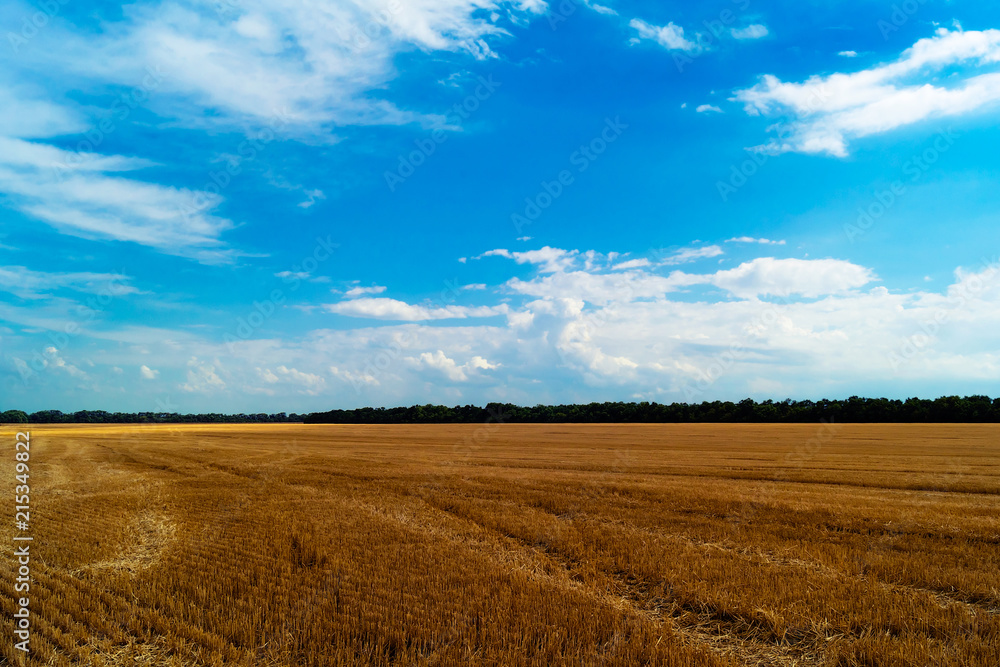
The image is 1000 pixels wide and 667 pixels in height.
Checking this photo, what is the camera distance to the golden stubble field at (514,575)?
744 centimetres

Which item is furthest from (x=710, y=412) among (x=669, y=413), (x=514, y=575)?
(x=514, y=575)

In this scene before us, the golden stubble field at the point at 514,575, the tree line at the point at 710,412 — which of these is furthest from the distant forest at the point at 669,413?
the golden stubble field at the point at 514,575

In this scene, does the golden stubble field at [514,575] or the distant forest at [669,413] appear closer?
the golden stubble field at [514,575]

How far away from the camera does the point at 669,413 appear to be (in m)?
134

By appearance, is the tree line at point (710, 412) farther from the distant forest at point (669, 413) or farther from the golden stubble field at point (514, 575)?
the golden stubble field at point (514, 575)

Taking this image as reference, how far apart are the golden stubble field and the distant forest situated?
366 ft

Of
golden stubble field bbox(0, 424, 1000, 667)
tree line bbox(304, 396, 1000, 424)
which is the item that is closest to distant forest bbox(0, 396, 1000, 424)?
tree line bbox(304, 396, 1000, 424)

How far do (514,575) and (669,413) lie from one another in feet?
436

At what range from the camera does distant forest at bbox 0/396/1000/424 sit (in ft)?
352

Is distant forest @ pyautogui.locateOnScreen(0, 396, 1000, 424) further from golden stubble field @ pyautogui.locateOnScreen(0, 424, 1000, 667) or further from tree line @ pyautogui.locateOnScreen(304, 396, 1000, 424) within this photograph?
golden stubble field @ pyautogui.locateOnScreen(0, 424, 1000, 667)

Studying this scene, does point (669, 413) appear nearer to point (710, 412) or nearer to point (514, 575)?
point (710, 412)

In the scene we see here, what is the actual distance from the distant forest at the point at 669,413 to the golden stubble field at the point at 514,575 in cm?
11151

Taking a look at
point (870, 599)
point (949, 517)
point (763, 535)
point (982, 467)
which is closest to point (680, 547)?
point (763, 535)

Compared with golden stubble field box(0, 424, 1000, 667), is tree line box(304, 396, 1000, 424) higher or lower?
lower
